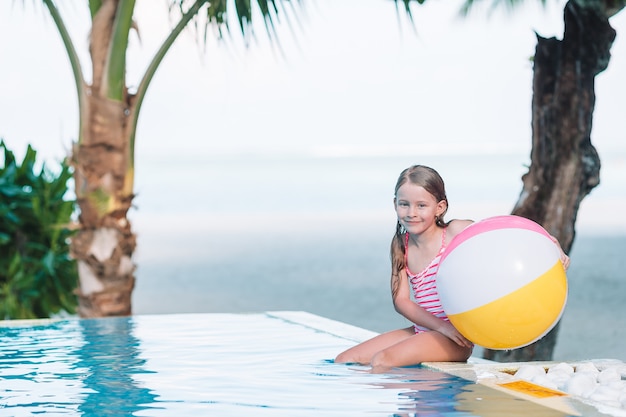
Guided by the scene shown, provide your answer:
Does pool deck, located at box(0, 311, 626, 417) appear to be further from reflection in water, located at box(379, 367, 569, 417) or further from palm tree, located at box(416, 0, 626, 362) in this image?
palm tree, located at box(416, 0, 626, 362)

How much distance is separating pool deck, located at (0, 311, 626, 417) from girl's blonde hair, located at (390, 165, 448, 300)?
0.49m

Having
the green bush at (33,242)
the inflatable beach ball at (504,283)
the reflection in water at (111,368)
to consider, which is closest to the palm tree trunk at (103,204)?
the reflection in water at (111,368)

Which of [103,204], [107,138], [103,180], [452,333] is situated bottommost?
[452,333]

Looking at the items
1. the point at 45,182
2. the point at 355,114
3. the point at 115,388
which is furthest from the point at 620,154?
the point at 115,388

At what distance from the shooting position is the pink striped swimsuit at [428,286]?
4746 mm

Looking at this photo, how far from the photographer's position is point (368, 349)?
487cm

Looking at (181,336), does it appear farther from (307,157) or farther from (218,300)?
(307,157)

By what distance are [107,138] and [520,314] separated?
12.7 feet

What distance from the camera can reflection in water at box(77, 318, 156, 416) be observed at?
3848mm

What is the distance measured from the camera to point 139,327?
6.52 meters

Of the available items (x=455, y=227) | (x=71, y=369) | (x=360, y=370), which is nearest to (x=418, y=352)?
(x=360, y=370)

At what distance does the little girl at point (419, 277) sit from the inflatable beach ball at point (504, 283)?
36cm

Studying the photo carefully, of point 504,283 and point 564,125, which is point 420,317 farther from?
point 564,125

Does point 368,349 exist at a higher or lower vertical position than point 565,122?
lower
